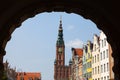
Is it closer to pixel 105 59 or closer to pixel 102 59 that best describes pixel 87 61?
pixel 102 59

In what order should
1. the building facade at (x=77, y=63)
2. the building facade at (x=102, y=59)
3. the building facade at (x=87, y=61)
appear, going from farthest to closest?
the building facade at (x=77, y=63) → the building facade at (x=87, y=61) → the building facade at (x=102, y=59)

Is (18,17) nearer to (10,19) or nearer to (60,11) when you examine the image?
(10,19)

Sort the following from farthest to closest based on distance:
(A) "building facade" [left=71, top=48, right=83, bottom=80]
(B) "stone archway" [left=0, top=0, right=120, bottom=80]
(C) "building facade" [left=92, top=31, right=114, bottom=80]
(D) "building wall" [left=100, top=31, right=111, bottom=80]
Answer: (A) "building facade" [left=71, top=48, right=83, bottom=80]
(D) "building wall" [left=100, top=31, right=111, bottom=80]
(C) "building facade" [left=92, top=31, right=114, bottom=80]
(B) "stone archway" [left=0, top=0, right=120, bottom=80]

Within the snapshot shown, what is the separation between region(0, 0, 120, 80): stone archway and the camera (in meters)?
14.4

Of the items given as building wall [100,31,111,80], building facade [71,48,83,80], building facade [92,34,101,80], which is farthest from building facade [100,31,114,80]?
building facade [71,48,83,80]

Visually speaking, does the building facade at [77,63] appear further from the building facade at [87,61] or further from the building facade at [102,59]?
the building facade at [102,59]

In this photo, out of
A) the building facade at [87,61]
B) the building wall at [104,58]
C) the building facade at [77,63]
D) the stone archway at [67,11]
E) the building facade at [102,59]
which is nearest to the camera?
the stone archway at [67,11]

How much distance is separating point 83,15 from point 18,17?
2893 mm

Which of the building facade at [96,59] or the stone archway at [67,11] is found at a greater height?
the building facade at [96,59]

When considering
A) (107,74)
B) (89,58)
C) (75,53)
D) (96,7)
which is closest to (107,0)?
(96,7)

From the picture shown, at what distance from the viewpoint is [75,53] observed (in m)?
108

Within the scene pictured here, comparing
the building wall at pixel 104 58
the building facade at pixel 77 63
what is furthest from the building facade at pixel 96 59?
the building facade at pixel 77 63

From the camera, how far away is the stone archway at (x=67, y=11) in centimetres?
1439

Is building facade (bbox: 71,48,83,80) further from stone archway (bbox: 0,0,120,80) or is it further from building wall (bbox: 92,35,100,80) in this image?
stone archway (bbox: 0,0,120,80)
